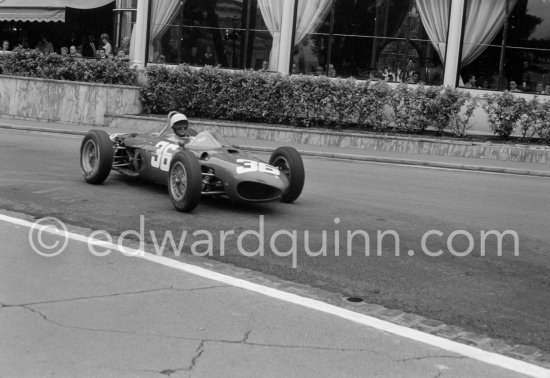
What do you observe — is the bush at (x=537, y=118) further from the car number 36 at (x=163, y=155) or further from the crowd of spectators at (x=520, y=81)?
the car number 36 at (x=163, y=155)

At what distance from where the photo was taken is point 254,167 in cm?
919

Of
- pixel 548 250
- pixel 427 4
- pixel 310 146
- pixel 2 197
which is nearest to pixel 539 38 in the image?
pixel 427 4

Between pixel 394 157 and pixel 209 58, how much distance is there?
10.3 metres

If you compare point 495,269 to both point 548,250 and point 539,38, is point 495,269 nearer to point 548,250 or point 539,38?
point 548,250

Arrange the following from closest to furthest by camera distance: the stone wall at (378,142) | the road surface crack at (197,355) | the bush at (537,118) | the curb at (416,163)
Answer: the road surface crack at (197,355) → the curb at (416,163) → the stone wall at (378,142) → the bush at (537,118)

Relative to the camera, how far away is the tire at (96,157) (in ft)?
34.7

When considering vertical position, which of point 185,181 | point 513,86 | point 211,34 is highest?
point 211,34

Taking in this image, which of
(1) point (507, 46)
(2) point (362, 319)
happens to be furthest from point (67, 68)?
(2) point (362, 319)

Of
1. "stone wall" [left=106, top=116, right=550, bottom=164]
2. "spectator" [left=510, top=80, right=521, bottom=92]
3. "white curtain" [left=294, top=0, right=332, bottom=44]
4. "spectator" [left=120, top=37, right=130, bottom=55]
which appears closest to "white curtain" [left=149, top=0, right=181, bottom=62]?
"spectator" [left=120, top=37, right=130, bottom=55]

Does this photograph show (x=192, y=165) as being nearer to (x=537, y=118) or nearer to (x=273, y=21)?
(x=537, y=118)

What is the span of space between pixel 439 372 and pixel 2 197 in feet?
22.7

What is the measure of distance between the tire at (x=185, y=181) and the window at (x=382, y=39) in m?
15.0

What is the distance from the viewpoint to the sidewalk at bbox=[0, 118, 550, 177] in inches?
643

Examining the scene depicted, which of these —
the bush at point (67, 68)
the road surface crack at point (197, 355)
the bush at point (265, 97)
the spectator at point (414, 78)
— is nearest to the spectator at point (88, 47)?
A: the bush at point (67, 68)
